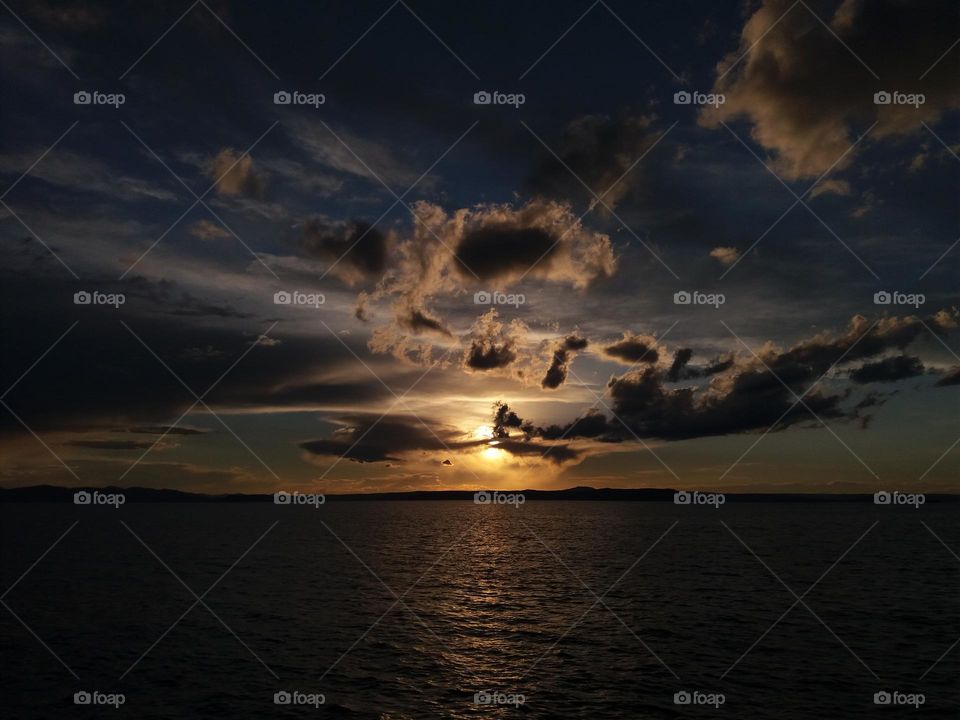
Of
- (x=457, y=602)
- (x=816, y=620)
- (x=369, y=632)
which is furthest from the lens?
(x=457, y=602)

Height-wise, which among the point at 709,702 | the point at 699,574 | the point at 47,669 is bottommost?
the point at 709,702

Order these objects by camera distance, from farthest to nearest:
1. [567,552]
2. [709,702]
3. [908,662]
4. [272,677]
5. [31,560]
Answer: [567,552] < [31,560] < [908,662] < [272,677] < [709,702]

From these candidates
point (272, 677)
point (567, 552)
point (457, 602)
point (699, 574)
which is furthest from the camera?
point (567, 552)

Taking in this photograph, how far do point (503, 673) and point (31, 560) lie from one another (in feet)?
276

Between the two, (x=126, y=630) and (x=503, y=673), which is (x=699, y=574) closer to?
(x=503, y=673)

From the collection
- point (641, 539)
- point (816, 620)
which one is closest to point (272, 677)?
point (816, 620)

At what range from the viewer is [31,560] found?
90375 millimetres

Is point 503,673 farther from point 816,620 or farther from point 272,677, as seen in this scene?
point 816,620

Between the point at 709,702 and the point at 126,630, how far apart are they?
113ft

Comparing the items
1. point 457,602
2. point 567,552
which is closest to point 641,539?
point 567,552

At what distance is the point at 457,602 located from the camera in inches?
2080

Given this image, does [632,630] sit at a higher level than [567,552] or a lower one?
lower

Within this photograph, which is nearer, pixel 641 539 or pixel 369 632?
pixel 369 632

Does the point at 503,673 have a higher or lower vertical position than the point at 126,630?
lower
